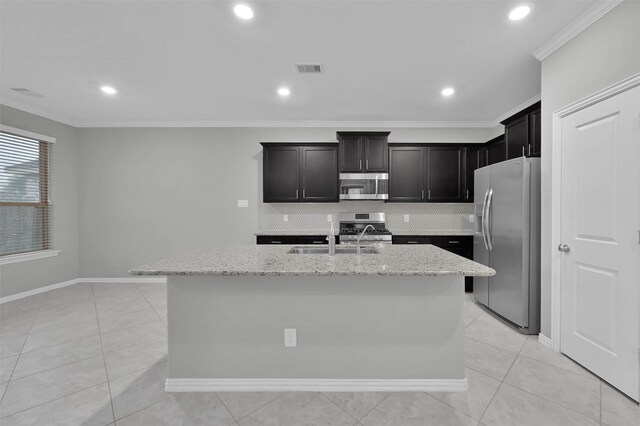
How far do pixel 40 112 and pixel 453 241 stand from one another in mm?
→ 6351

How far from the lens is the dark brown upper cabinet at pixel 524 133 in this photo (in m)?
2.90

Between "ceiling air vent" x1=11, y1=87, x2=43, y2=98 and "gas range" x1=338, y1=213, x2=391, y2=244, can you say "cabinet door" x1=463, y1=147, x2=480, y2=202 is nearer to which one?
"gas range" x1=338, y1=213, x2=391, y2=244

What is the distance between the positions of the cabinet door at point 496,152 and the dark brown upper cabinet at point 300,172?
91.1 inches

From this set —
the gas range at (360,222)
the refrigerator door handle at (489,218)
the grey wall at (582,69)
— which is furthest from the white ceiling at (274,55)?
the gas range at (360,222)

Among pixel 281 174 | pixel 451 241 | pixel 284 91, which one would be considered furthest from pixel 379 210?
pixel 284 91

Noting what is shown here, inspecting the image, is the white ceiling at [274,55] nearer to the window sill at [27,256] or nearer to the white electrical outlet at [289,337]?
the window sill at [27,256]

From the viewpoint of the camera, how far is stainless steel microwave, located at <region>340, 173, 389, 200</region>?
428cm

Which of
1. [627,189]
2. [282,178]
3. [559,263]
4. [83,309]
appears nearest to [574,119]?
[627,189]

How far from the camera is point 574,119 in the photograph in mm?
2211

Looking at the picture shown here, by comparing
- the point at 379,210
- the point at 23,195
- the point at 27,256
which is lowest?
the point at 27,256

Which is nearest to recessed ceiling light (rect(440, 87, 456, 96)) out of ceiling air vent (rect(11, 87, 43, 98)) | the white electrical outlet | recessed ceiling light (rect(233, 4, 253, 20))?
recessed ceiling light (rect(233, 4, 253, 20))

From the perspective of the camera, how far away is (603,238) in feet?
6.48

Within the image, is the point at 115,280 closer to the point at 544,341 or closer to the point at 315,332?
the point at 315,332

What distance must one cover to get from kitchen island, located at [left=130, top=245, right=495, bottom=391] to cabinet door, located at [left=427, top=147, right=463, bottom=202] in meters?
2.79
